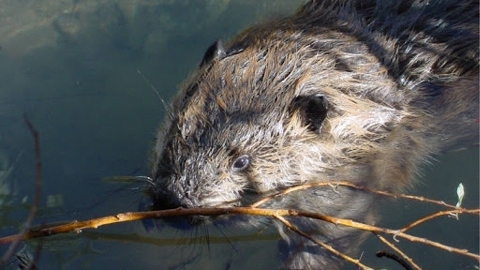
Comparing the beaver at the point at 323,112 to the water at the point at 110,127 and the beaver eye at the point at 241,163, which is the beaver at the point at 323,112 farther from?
the water at the point at 110,127

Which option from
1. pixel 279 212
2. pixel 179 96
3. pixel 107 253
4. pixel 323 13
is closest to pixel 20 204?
pixel 107 253

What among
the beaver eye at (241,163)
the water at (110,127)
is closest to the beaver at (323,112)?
the beaver eye at (241,163)

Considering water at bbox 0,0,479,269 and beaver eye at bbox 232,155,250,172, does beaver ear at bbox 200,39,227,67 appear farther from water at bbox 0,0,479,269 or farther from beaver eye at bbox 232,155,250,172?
water at bbox 0,0,479,269

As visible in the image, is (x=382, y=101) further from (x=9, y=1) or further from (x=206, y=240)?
(x=9, y=1)

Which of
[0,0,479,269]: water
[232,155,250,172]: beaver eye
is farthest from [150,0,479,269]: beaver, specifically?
[0,0,479,269]: water

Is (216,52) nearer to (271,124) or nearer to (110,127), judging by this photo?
(271,124)

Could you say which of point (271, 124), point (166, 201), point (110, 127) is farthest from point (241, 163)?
point (110, 127)
